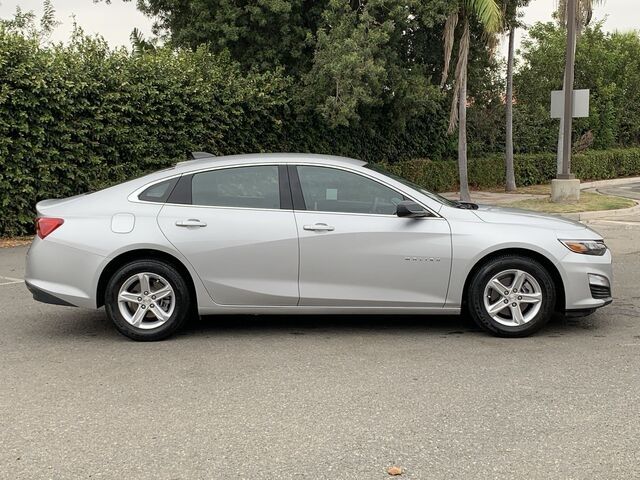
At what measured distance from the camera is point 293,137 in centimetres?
1781

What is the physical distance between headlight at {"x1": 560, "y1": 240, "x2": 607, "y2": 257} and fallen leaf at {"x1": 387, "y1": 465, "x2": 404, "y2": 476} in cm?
306

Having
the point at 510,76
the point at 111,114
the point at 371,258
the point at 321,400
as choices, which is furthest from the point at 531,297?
the point at 510,76

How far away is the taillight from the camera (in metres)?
5.91

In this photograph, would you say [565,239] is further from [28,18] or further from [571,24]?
[28,18]

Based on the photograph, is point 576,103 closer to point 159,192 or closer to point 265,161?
point 265,161

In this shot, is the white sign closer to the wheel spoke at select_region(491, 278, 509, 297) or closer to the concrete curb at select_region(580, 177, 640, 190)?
the concrete curb at select_region(580, 177, 640, 190)

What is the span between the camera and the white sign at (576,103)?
1683 centimetres

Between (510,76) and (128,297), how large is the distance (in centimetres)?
1890

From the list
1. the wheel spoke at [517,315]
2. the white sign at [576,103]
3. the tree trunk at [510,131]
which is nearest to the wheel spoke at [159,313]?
the wheel spoke at [517,315]

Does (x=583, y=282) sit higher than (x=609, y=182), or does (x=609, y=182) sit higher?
(x=609, y=182)

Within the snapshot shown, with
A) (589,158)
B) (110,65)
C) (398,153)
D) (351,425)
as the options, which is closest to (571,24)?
(398,153)

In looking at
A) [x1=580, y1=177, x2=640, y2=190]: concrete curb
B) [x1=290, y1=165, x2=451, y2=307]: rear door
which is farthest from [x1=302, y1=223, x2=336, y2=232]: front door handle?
[x1=580, y1=177, x2=640, y2=190]: concrete curb

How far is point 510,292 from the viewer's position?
587 cm

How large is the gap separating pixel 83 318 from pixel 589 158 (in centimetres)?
2482
